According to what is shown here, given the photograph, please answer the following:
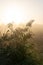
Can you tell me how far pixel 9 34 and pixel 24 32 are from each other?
0.68ft

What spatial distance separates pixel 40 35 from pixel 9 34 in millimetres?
421

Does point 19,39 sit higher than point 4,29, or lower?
lower

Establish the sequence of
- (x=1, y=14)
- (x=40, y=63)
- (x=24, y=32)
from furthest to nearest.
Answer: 1. (x=1, y=14)
2. (x=24, y=32)
3. (x=40, y=63)

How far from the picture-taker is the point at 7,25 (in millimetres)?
2596

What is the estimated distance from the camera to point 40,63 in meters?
2.35

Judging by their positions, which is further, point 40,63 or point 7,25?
point 7,25

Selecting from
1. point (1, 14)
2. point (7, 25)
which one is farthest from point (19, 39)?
point (1, 14)

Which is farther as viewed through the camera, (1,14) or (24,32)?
(1,14)

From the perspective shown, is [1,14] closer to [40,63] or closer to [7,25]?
[7,25]

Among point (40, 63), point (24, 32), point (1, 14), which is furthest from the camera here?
point (1, 14)

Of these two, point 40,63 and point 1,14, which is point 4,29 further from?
point 40,63

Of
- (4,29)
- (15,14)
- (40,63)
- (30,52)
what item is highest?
(15,14)

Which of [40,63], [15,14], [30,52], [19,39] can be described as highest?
[15,14]

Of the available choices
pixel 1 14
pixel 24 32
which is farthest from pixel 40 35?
pixel 1 14
